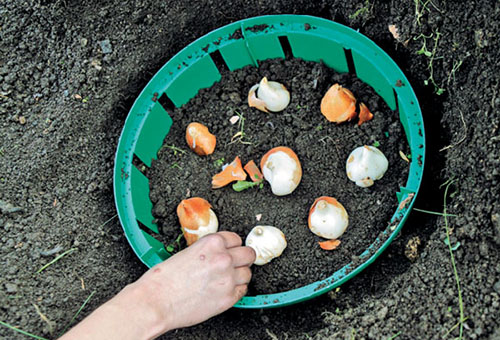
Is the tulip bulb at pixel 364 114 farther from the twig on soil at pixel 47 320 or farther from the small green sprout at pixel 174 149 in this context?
the twig on soil at pixel 47 320

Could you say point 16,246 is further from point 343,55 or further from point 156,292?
point 343,55

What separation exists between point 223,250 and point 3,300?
0.61 m

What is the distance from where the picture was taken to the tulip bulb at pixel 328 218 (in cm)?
134

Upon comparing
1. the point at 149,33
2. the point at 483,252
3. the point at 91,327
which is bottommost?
the point at 483,252

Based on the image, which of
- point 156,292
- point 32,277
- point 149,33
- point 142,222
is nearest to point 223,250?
point 156,292

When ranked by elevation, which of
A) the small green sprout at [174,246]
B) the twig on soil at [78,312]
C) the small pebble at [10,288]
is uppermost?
the small pebble at [10,288]

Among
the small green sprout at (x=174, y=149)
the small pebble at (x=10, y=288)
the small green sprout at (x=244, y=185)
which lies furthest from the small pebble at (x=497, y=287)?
the small pebble at (x=10, y=288)

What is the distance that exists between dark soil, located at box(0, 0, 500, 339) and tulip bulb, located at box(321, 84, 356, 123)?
0.57ft

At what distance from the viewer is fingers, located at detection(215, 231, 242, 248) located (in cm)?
134

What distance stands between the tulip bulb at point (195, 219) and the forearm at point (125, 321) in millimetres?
317

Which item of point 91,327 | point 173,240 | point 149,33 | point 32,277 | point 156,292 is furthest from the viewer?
point 149,33

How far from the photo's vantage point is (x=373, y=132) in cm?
149

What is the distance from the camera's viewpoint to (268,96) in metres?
1.53

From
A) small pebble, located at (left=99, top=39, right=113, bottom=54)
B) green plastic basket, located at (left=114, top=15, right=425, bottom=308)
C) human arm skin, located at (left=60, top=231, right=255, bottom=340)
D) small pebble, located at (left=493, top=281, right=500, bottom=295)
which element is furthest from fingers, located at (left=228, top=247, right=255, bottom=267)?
small pebble, located at (left=99, top=39, right=113, bottom=54)
